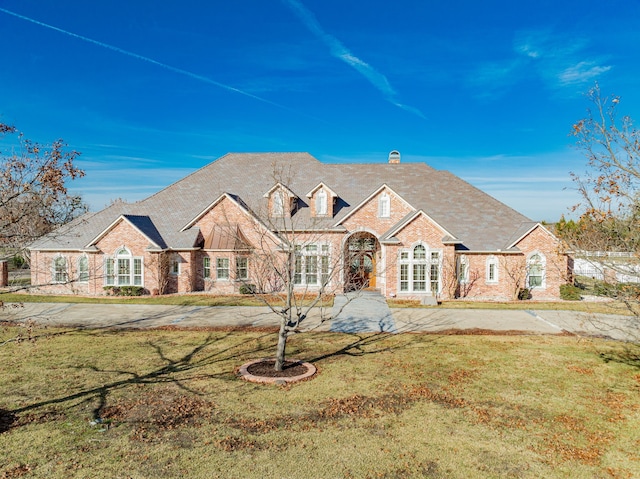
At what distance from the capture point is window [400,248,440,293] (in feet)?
89.9

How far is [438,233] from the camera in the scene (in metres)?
27.2

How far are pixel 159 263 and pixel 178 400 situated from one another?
19.1m

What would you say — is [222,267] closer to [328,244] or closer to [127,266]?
[127,266]

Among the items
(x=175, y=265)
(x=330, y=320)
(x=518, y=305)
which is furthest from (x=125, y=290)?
(x=518, y=305)

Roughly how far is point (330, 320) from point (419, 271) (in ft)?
29.9

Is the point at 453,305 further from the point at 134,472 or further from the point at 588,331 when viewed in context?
the point at 134,472

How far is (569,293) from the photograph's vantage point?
27500mm

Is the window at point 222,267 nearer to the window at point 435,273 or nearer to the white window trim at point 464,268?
the window at point 435,273

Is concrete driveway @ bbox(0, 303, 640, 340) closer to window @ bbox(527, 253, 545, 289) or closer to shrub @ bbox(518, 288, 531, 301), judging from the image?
shrub @ bbox(518, 288, 531, 301)

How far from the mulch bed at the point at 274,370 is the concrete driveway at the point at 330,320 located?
3.98 metres

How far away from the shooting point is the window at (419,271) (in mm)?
27406

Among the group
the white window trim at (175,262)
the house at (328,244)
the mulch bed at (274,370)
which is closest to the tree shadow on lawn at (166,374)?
the mulch bed at (274,370)

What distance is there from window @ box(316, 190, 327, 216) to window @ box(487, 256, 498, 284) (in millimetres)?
11155

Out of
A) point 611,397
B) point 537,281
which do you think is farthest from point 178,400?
point 537,281
